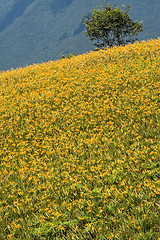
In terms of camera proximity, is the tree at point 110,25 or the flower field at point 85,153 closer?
the flower field at point 85,153

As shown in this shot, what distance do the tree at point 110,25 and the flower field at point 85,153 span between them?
28437 mm

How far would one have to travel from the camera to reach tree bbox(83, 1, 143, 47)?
4053 centimetres

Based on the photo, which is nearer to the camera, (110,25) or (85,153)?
(85,153)

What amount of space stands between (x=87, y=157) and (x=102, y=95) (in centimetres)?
423

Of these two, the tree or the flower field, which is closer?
the flower field

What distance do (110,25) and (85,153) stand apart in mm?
35819

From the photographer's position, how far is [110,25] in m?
39.5

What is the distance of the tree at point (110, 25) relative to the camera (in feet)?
133

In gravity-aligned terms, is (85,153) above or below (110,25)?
below

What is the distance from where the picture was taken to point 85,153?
7289 mm

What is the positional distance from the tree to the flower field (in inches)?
1120

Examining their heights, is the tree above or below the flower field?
above

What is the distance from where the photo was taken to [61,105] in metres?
10.6

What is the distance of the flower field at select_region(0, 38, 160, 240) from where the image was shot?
4.94 meters
